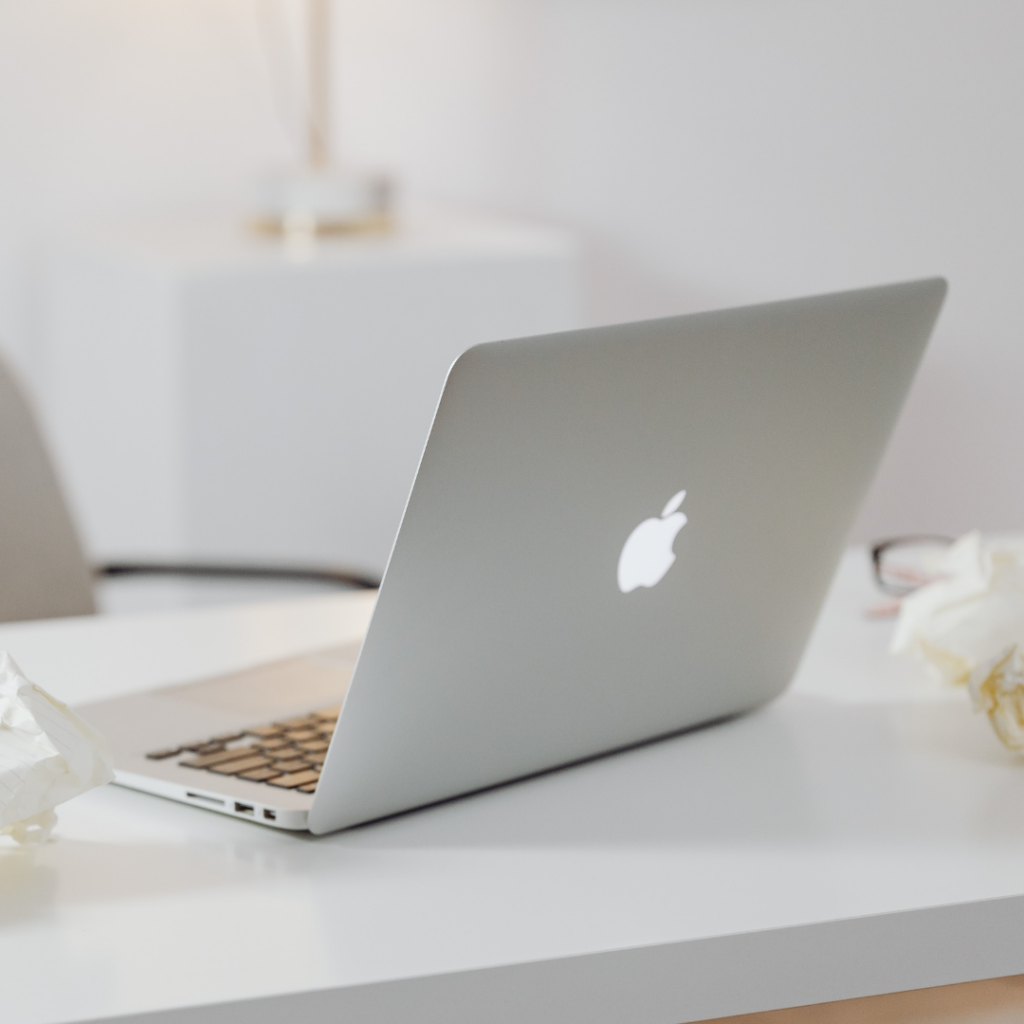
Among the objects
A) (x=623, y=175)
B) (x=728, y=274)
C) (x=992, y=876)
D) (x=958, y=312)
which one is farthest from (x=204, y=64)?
(x=992, y=876)

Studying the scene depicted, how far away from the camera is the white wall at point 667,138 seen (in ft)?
6.50

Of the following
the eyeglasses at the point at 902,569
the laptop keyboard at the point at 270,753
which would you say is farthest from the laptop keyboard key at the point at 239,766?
the eyeglasses at the point at 902,569

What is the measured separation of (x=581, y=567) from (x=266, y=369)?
1642 millimetres

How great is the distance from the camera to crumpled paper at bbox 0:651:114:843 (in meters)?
0.60

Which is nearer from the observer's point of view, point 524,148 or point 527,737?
point 527,737

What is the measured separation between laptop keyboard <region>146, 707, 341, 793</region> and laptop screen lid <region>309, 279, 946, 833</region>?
51mm

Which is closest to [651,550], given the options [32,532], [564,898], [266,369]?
[564,898]

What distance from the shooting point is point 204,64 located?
2723mm

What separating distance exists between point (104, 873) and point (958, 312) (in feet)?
5.43

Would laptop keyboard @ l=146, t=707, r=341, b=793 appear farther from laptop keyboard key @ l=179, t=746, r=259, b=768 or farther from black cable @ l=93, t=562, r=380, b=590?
black cable @ l=93, t=562, r=380, b=590

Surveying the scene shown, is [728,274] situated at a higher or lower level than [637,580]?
higher

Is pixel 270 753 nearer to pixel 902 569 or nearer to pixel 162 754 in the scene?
pixel 162 754

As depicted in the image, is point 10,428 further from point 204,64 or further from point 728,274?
point 204,64

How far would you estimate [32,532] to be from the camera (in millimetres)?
1335
